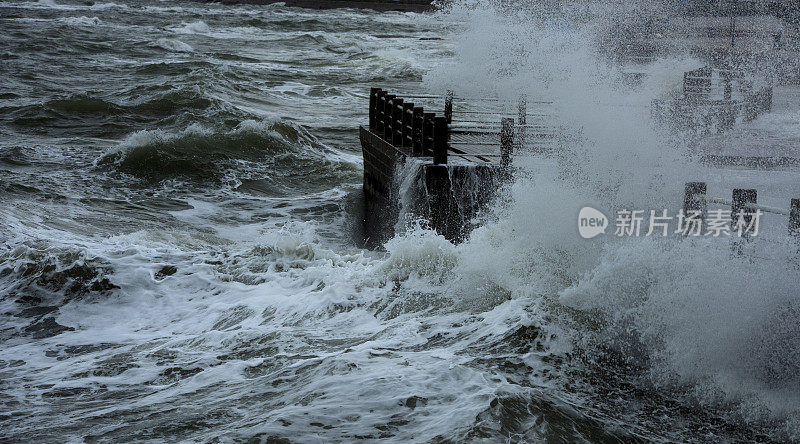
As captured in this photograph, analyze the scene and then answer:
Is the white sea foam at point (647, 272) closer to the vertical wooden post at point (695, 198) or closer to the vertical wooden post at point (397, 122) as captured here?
the vertical wooden post at point (695, 198)

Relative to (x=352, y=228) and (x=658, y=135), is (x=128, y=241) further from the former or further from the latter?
(x=658, y=135)

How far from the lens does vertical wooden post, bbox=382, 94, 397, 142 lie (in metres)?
12.0

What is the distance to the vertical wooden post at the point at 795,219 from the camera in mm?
6016

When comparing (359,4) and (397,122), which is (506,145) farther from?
(359,4)

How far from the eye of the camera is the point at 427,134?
10297 millimetres

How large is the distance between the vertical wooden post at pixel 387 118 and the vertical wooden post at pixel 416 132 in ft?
3.96

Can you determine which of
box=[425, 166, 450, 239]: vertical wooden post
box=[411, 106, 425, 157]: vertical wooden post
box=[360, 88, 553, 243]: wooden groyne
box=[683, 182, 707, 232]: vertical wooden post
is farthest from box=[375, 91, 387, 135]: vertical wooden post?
box=[683, 182, 707, 232]: vertical wooden post

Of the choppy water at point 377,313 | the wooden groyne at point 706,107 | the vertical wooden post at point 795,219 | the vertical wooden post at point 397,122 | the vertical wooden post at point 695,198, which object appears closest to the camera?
the choppy water at point 377,313

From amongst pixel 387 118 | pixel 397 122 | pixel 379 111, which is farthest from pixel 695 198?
pixel 379 111

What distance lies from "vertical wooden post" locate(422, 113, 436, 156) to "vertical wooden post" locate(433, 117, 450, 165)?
325 mm

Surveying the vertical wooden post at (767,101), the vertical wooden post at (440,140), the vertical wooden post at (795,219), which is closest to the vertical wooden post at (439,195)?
the vertical wooden post at (440,140)

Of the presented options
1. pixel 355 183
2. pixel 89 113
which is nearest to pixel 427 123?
pixel 355 183

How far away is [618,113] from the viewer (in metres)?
10.7

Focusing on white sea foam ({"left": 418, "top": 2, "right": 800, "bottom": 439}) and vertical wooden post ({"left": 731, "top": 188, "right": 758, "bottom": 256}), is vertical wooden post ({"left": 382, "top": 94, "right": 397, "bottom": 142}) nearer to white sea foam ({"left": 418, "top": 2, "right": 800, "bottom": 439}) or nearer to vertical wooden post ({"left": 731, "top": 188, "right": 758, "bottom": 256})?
white sea foam ({"left": 418, "top": 2, "right": 800, "bottom": 439})
